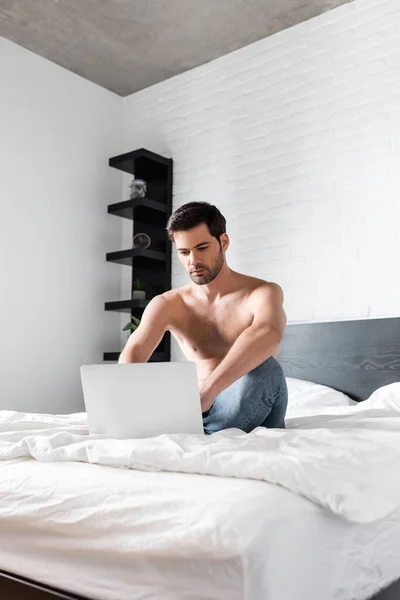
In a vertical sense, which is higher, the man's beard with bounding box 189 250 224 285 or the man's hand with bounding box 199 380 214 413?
the man's beard with bounding box 189 250 224 285

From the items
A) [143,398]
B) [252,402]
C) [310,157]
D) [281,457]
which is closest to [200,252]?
[252,402]

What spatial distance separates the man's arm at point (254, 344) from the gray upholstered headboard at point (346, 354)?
0.99 m

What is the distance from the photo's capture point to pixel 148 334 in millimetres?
2088

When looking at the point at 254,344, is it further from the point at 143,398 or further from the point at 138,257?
the point at 138,257

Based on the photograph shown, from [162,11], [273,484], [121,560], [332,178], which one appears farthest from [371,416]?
[162,11]

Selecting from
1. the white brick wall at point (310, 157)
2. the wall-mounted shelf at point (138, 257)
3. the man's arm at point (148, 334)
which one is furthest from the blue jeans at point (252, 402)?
the wall-mounted shelf at point (138, 257)

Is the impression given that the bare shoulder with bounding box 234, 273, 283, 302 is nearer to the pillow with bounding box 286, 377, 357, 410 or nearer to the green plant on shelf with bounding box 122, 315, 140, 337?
the pillow with bounding box 286, 377, 357, 410

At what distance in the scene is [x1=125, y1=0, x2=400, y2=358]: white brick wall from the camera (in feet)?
9.83

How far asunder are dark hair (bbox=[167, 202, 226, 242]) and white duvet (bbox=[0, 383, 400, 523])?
0.71m

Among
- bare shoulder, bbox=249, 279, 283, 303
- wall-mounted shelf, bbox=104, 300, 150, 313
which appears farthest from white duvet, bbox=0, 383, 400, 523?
wall-mounted shelf, bbox=104, 300, 150, 313

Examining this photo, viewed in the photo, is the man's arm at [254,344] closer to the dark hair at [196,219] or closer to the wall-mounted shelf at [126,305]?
the dark hair at [196,219]

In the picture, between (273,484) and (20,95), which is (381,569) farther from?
(20,95)

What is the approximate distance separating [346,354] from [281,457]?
1850 millimetres

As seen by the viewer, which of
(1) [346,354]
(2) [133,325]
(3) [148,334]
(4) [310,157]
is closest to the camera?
(3) [148,334]
